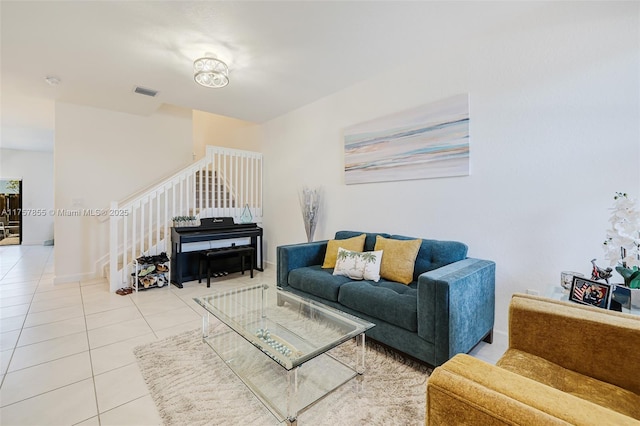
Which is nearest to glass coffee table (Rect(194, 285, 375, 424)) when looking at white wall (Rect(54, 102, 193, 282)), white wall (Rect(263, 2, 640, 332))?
white wall (Rect(263, 2, 640, 332))

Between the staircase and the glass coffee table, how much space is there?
2190 millimetres

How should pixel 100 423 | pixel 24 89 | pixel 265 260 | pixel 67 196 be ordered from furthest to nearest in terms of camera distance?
pixel 265 260, pixel 67 196, pixel 24 89, pixel 100 423

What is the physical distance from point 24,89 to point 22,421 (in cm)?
415

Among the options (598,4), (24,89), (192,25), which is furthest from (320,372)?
(24,89)

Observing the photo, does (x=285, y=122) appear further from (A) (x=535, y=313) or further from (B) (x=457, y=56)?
(A) (x=535, y=313)

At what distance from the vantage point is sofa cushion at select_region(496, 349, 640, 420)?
98cm

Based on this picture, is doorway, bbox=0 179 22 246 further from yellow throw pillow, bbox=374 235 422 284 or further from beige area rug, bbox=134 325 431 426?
yellow throw pillow, bbox=374 235 422 284

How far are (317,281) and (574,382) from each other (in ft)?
5.97

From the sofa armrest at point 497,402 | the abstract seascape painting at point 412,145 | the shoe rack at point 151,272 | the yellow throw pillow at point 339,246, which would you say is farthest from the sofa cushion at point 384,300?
the shoe rack at point 151,272

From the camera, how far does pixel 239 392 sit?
167 cm

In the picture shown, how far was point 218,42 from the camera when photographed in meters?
2.52

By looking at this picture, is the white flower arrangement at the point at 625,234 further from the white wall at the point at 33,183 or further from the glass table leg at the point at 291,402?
the white wall at the point at 33,183

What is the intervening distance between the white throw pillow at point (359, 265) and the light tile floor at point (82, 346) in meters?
1.00

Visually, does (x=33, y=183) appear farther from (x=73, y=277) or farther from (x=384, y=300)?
(x=384, y=300)
